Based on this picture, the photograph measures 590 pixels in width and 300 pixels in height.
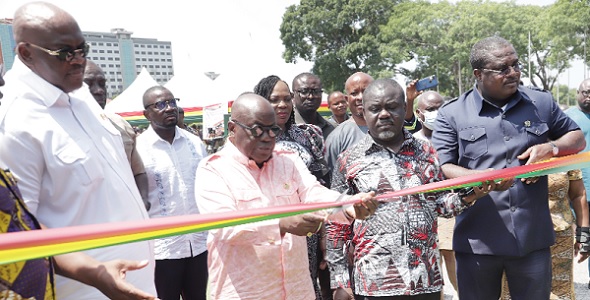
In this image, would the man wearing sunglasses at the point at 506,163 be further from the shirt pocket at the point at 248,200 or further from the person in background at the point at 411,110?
the person in background at the point at 411,110

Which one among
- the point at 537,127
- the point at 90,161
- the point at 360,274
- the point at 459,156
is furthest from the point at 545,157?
the point at 90,161

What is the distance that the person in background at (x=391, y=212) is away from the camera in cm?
280

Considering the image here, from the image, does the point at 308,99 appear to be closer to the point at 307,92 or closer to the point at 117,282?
the point at 307,92

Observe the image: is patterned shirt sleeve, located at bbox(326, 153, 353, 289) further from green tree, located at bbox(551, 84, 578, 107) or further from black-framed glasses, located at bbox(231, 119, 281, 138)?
green tree, located at bbox(551, 84, 578, 107)

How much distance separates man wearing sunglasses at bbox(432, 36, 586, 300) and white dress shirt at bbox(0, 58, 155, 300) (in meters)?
1.94

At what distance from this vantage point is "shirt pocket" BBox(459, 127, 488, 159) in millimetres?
3045

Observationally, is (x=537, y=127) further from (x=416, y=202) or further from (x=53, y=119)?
(x=53, y=119)

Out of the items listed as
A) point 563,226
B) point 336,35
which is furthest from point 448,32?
point 563,226

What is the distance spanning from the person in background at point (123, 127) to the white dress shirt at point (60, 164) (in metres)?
1.74

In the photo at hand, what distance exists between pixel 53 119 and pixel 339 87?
41842 millimetres

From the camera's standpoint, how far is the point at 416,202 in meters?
2.88

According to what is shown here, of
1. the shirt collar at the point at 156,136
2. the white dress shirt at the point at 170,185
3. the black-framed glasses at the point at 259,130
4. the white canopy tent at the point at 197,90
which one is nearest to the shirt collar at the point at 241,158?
the black-framed glasses at the point at 259,130

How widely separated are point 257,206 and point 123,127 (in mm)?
1942

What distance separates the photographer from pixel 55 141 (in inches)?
78.9
